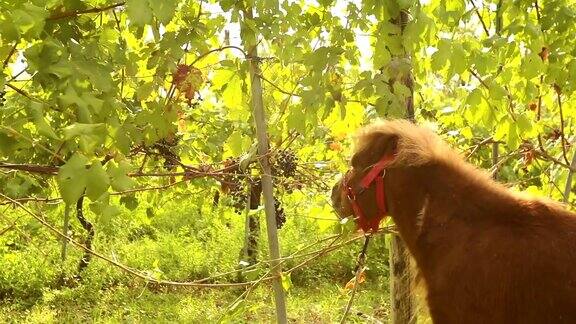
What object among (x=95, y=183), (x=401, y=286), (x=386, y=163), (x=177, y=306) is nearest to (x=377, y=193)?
(x=386, y=163)

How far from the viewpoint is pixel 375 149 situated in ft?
7.79

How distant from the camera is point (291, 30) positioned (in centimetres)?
232

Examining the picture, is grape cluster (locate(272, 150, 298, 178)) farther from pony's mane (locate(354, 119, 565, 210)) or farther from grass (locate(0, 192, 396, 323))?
grass (locate(0, 192, 396, 323))

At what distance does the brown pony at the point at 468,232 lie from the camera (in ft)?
6.28

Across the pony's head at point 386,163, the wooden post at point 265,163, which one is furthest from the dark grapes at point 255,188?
the pony's head at point 386,163

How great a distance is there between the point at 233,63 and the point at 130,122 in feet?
1.52

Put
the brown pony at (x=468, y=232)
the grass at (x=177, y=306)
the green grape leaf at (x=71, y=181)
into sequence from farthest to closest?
the grass at (x=177, y=306) < the brown pony at (x=468, y=232) < the green grape leaf at (x=71, y=181)

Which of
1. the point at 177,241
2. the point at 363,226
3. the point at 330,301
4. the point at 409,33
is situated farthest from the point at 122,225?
the point at 409,33

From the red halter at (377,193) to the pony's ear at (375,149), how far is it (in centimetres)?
3

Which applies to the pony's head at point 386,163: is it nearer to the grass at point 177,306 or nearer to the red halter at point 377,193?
the red halter at point 377,193

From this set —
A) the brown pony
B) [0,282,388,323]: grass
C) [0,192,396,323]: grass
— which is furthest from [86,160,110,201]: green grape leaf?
[0,282,388,323]: grass

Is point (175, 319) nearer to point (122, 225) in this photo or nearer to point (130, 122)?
point (122, 225)

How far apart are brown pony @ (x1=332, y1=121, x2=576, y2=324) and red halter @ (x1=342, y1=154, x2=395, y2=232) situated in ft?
0.06

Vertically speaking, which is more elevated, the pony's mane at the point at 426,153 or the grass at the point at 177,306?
the pony's mane at the point at 426,153
